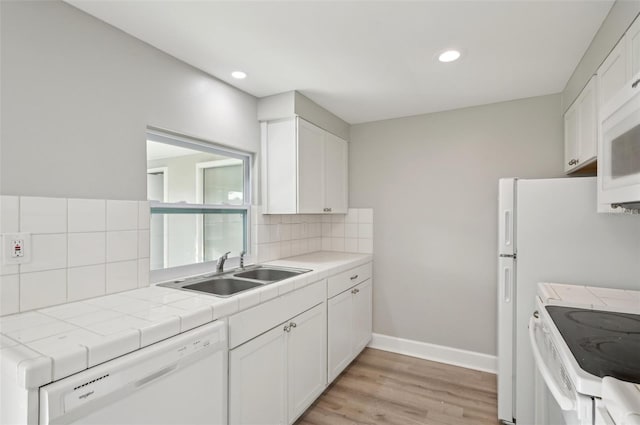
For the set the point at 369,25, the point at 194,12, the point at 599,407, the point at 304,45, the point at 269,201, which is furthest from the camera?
the point at 269,201

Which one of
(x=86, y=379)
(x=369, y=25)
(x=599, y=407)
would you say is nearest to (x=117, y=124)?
(x=86, y=379)

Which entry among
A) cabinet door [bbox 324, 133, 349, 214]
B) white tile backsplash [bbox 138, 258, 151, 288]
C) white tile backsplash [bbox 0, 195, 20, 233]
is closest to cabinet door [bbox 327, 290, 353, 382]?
cabinet door [bbox 324, 133, 349, 214]

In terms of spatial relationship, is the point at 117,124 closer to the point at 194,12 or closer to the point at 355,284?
the point at 194,12

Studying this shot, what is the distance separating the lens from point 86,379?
94 centimetres

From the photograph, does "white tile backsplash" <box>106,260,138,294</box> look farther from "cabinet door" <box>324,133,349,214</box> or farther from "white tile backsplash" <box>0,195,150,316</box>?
"cabinet door" <box>324,133,349,214</box>

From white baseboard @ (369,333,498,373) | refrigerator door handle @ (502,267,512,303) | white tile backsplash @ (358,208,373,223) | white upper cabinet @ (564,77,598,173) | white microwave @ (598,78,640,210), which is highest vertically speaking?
white upper cabinet @ (564,77,598,173)

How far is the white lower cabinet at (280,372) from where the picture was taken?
61.5 inches

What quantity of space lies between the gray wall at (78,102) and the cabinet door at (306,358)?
1253 millimetres

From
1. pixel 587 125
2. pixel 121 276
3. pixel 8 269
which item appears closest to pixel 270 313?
pixel 121 276

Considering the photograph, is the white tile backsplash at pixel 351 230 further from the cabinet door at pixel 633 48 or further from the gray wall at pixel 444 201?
the cabinet door at pixel 633 48

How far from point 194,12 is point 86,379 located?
5.20 feet

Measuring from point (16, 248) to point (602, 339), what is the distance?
2311mm

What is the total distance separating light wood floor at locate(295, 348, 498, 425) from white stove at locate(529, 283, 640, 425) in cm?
58

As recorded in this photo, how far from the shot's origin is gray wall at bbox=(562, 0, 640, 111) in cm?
133
